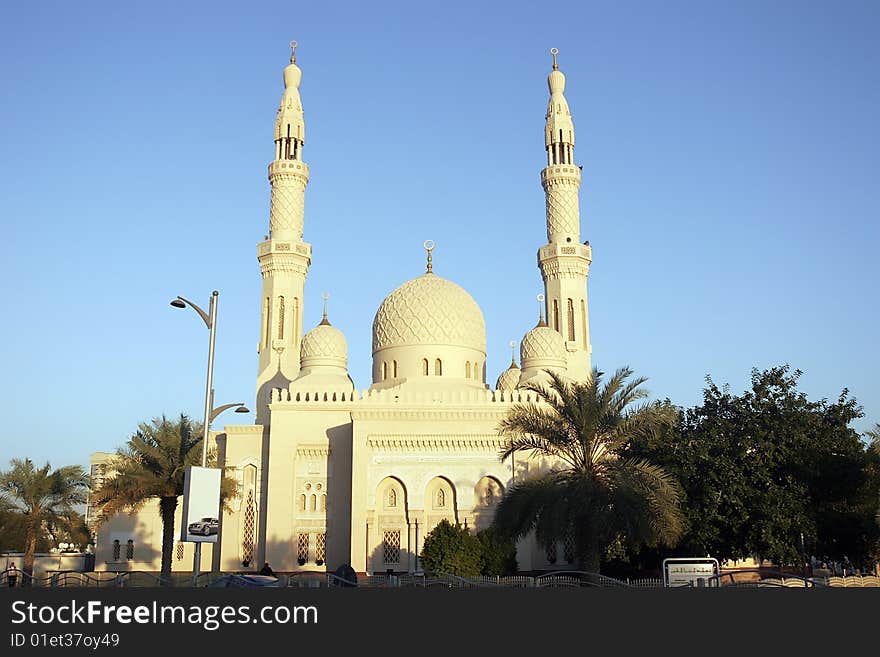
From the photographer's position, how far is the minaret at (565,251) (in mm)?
39562

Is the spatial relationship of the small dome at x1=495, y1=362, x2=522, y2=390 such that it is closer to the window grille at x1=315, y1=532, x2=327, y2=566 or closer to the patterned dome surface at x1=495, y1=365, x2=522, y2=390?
the patterned dome surface at x1=495, y1=365, x2=522, y2=390

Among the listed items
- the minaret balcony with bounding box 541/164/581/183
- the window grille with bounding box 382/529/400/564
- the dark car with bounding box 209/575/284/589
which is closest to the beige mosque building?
the window grille with bounding box 382/529/400/564

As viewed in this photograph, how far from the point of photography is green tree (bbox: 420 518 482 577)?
87.5 feet

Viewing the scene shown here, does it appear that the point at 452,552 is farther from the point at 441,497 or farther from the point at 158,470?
the point at 158,470

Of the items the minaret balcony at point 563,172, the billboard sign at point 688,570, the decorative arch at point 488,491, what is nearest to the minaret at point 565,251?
the minaret balcony at point 563,172

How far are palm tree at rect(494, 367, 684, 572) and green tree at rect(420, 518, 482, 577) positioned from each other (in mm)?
4664

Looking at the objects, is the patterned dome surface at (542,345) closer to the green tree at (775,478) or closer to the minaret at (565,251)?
the minaret at (565,251)

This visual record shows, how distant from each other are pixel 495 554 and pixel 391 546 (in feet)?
17.9

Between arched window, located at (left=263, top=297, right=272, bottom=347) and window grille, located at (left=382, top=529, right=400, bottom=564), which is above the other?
arched window, located at (left=263, top=297, right=272, bottom=347)

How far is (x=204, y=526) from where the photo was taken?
15.7 meters

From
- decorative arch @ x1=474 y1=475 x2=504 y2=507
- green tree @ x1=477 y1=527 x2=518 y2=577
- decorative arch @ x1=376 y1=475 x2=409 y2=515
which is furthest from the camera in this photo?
decorative arch @ x1=376 y1=475 x2=409 y2=515

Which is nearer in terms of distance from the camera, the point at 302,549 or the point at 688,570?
the point at 688,570

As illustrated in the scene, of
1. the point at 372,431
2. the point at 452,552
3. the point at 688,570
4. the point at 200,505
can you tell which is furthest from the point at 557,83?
the point at 200,505

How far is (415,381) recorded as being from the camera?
3616cm
